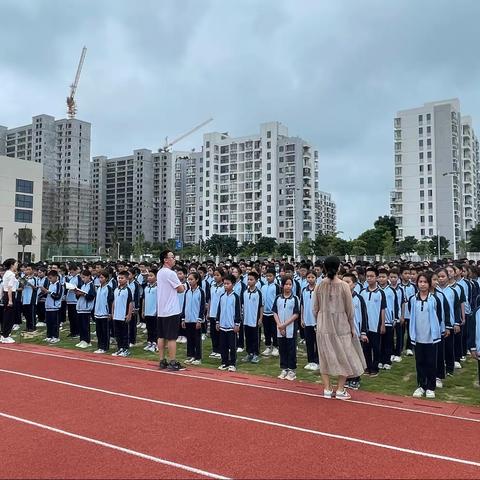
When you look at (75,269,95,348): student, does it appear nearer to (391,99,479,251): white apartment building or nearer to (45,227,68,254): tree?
(45,227,68,254): tree

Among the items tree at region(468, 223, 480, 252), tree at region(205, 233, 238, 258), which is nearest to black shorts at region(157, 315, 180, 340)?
tree at region(468, 223, 480, 252)

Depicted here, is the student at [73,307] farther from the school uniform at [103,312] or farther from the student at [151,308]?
the student at [151,308]

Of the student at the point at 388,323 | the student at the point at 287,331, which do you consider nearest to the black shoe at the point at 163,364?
the student at the point at 287,331

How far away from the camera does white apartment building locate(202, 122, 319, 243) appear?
278 ft

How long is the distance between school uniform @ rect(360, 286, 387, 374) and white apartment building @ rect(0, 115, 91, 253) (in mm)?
88433

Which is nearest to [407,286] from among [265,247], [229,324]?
[229,324]

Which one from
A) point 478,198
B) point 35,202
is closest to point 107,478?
point 35,202

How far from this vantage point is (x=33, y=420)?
5219 millimetres

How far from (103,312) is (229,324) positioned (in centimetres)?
307

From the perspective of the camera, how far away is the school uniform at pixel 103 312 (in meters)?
9.80

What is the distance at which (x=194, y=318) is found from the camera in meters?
8.98

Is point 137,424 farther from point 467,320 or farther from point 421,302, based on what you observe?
point 467,320

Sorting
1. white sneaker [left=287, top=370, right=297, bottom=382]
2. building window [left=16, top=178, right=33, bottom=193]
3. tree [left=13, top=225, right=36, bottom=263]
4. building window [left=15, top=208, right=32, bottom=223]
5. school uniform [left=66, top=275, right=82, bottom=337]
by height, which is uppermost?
building window [left=16, top=178, right=33, bottom=193]

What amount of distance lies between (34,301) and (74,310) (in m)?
1.21
